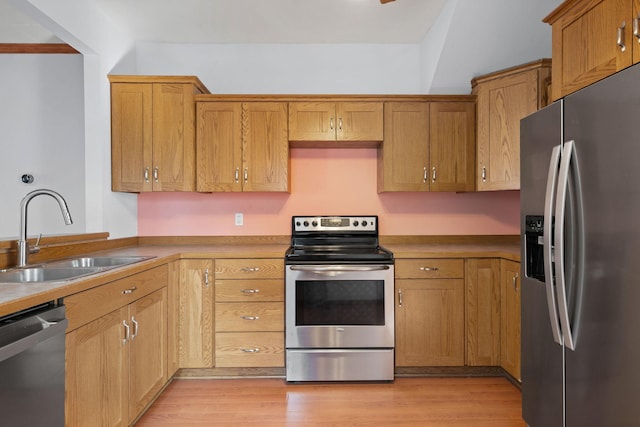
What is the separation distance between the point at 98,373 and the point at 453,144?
2642 millimetres

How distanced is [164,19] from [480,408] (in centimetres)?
338

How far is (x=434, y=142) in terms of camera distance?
2990mm

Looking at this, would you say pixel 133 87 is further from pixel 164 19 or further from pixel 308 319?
pixel 308 319

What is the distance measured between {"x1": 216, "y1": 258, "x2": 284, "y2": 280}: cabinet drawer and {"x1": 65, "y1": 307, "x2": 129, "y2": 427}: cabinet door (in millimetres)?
831

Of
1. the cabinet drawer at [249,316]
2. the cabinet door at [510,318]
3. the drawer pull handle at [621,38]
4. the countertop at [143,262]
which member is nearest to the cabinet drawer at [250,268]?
the countertop at [143,262]

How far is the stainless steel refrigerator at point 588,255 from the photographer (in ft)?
4.01

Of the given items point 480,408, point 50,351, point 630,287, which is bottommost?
point 480,408

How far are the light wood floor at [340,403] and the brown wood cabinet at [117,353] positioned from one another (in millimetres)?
233

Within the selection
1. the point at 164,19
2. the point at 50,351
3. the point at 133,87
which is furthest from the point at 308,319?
the point at 164,19

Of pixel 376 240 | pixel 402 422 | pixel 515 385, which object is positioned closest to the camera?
pixel 402 422

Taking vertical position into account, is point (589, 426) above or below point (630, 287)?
below

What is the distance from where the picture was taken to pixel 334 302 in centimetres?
263

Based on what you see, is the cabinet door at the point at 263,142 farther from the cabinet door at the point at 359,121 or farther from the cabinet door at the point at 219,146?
the cabinet door at the point at 359,121

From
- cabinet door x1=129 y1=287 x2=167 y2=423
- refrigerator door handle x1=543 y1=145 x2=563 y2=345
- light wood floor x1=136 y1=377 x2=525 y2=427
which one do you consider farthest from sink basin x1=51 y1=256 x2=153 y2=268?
refrigerator door handle x1=543 y1=145 x2=563 y2=345
